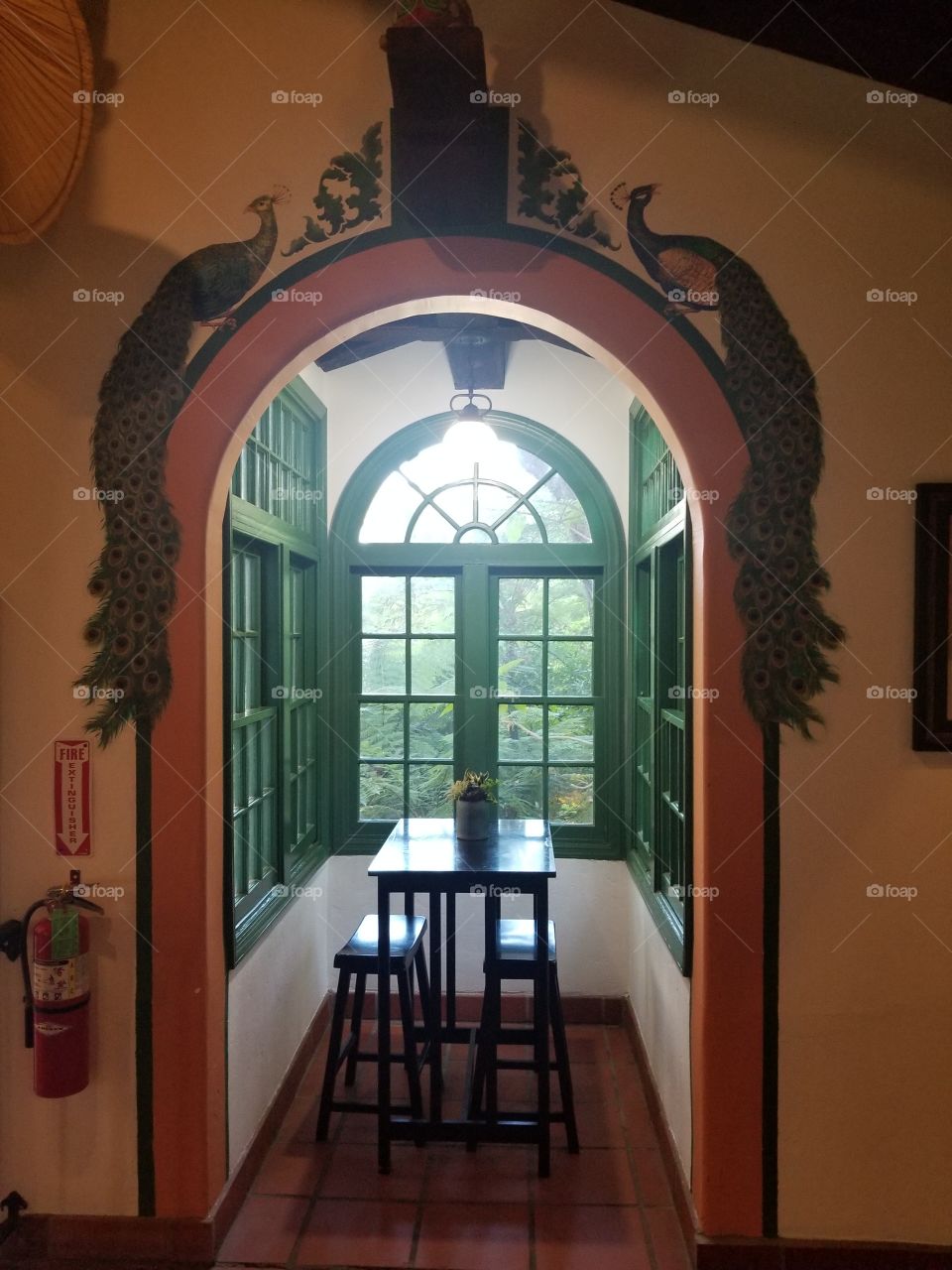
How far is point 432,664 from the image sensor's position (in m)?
4.12

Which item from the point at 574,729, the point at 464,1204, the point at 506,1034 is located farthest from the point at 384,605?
the point at 464,1204

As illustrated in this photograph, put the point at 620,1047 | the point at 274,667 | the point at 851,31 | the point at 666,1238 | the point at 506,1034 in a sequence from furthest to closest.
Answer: the point at 620,1047
the point at 274,667
the point at 506,1034
the point at 666,1238
the point at 851,31

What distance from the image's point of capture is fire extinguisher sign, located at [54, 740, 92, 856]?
2.40m

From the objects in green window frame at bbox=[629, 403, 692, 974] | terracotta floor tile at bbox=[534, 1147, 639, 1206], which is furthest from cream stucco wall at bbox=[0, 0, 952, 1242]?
terracotta floor tile at bbox=[534, 1147, 639, 1206]

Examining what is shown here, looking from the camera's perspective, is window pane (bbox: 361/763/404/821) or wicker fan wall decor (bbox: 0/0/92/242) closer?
wicker fan wall decor (bbox: 0/0/92/242)

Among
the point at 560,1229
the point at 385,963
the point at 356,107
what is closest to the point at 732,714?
the point at 385,963

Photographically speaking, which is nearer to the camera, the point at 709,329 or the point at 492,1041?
the point at 709,329

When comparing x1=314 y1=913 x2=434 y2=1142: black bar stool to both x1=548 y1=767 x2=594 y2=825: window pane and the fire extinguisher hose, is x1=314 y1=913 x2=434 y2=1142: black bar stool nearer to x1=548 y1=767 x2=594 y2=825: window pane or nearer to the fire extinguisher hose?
the fire extinguisher hose

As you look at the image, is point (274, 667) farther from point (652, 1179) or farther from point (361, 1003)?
point (652, 1179)

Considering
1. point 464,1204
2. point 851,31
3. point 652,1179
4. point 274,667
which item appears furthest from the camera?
point 274,667

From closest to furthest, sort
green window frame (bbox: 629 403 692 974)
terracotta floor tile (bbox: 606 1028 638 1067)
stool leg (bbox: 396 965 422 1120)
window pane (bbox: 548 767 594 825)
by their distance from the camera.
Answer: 1. green window frame (bbox: 629 403 692 974)
2. stool leg (bbox: 396 965 422 1120)
3. terracotta floor tile (bbox: 606 1028 638 1067)
4. window pane (bbox: 548 767 594 825)

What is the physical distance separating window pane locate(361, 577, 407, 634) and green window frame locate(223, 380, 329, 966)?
26 centimetres

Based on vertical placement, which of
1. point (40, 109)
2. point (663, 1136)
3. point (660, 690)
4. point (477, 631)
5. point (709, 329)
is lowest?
point (663, 1136)

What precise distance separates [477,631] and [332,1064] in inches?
76.2
